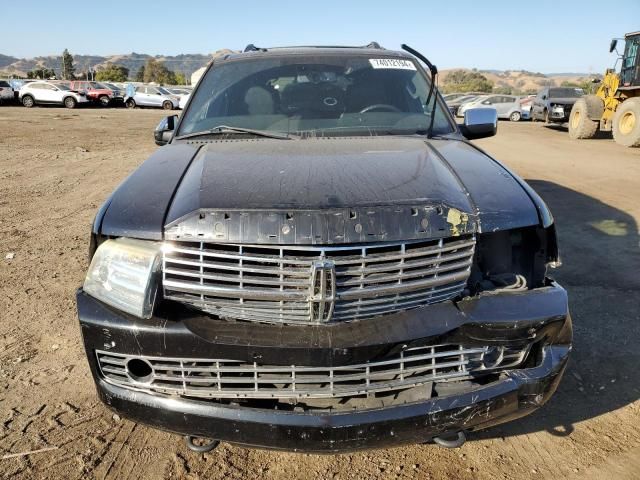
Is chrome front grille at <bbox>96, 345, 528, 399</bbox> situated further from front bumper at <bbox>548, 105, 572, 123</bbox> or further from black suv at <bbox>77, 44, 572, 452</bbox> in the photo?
front bumper at <bbox>548, 105, 572, 123</bbox>

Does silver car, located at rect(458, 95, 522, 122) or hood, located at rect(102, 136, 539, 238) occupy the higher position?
hood, located at rect(102, 136, 539, 238)

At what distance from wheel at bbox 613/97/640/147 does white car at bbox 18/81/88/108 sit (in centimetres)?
2957

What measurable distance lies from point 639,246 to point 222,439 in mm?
5057

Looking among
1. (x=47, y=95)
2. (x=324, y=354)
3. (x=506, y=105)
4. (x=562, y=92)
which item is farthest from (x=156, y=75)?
(x=324, y=354)

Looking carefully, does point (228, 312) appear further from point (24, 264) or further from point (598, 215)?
point (598, 215)

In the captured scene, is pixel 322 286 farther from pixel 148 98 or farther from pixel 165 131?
pixel 148 98

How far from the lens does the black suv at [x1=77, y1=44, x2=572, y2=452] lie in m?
1.92

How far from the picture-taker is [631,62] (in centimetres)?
1502

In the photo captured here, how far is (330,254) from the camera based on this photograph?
1918 mm

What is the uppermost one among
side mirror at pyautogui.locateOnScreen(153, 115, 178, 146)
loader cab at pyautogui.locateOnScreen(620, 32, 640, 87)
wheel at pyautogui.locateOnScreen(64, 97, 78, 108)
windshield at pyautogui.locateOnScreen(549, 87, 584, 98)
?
loader cab at pyautogui.locateOnScreen(620, 32, 640, 87)

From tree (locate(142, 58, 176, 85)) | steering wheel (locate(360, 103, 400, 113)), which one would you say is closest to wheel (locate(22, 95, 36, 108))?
steering wheel (locate(360, 103, 400, 113))

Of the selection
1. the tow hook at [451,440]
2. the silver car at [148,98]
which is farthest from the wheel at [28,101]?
the tow hook at [451,440]

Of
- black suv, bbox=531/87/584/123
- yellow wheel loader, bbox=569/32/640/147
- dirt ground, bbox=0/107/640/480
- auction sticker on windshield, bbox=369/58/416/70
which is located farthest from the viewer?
black suv, bbox=531/87/584/123

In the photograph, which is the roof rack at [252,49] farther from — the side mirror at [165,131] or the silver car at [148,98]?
the silver car at [148,98]
